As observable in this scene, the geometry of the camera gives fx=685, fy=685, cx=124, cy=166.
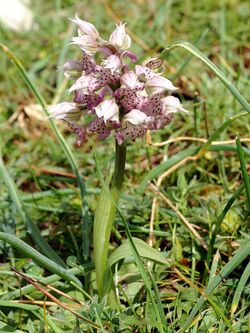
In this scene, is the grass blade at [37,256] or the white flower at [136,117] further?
the grass blade at [37,256]

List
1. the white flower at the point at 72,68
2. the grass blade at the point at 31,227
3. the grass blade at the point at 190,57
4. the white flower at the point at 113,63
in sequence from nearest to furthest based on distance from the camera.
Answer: the white flower at the point at 113,63, the white flower at the point at 72,68, the grass blade at the point at 31,227, the grass blade at the point at 190,57

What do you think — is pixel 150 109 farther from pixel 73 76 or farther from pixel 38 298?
pixel 38 298

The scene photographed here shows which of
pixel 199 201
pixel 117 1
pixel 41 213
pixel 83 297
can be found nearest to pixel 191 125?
pixel 199 201

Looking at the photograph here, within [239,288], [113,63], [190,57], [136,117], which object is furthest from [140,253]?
[190,57]

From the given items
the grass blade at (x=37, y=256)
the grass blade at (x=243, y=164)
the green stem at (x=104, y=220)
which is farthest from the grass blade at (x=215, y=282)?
the grass blade at (x=37, y=256)

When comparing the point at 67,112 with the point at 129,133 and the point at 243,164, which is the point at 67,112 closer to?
the point at 129,133

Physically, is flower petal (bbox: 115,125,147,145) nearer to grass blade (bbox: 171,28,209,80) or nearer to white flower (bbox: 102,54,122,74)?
white flower (bbox: 102,54,122,74)

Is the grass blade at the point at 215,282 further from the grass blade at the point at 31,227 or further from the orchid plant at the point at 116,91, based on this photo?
the grass blade at the point at 31,227
